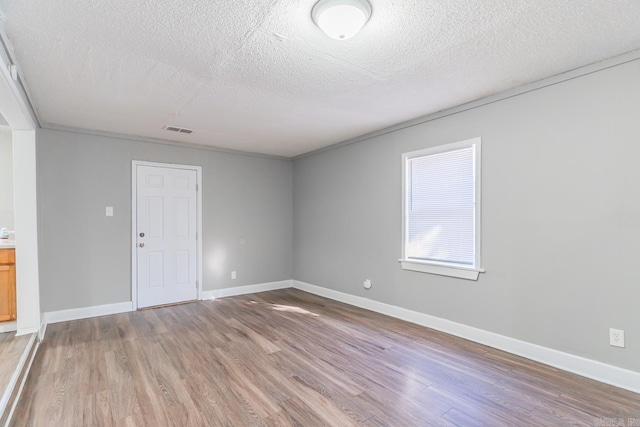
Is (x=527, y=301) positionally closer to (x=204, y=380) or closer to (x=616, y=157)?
(x=616, y=157)

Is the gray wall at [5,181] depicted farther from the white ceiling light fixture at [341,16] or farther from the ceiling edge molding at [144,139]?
the white ceiling light fixture at [341,16]

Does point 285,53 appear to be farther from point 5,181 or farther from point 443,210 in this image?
point 5,181

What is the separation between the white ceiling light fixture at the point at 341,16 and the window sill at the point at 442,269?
8.22ft

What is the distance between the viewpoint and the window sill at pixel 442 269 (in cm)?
317

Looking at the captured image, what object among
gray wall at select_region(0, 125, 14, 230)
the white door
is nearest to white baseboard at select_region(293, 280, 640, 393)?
the white door

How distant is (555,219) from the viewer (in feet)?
8.68

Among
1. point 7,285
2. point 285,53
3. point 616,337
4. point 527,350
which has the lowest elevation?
point 527,350

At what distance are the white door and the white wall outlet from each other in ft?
15.9

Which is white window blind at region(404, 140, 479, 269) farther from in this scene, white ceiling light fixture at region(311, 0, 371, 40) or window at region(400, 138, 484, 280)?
white ceiling light fixture at region(311, 0, 371, 40)

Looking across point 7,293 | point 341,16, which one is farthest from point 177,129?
point 341,16

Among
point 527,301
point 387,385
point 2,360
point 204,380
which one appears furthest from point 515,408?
point 2,360

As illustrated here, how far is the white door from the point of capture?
4449mm

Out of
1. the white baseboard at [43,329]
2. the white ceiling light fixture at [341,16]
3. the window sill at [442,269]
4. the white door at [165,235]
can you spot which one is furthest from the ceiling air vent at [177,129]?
the window sill at [442,269]

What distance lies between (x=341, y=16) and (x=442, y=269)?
2707mm
